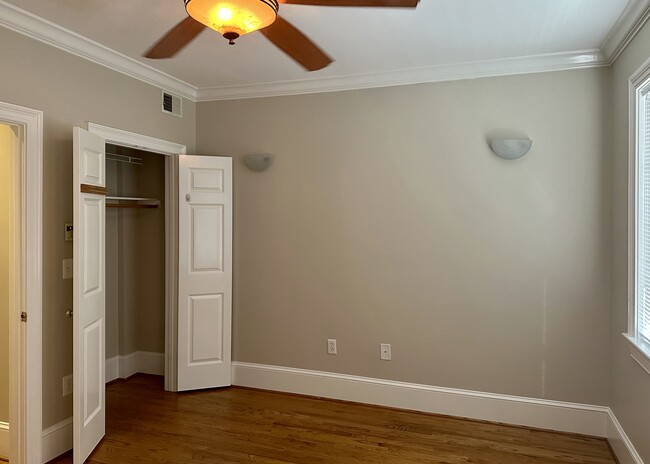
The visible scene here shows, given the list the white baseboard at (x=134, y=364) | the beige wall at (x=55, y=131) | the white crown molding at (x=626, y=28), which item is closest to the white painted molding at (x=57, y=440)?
the beige wall at (x=55, y=131)

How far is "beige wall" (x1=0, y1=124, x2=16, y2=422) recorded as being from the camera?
3068mm

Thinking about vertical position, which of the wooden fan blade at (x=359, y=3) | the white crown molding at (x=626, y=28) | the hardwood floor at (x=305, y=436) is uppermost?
the white crown molding at (x=626, y=28)

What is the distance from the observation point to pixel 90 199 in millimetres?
2961

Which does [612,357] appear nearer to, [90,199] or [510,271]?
[510,271]

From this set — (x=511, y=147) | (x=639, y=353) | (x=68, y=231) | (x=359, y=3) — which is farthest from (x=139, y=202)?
(x=639, y=353)

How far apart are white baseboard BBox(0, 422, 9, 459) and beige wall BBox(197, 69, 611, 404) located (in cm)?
180

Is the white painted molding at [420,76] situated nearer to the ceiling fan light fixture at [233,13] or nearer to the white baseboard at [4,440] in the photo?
the ceiling fan light fixture at [233,13]

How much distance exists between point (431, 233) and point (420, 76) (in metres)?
1.23

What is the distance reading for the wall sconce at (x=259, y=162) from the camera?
4.09m

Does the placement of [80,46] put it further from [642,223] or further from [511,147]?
[642,223]

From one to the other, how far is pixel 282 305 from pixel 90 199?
1826mm

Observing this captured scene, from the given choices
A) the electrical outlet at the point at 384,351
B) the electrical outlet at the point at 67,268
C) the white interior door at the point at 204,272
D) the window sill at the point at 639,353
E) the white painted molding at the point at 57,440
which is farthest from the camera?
the white interior door at the point at 204,272

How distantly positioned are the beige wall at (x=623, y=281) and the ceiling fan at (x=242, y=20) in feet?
4.93

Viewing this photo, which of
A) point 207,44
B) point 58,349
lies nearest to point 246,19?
point 207,44
